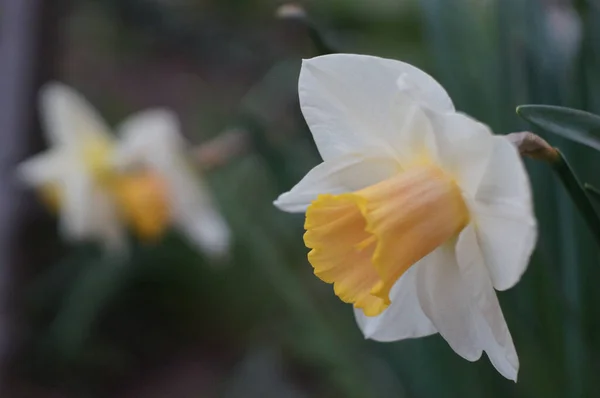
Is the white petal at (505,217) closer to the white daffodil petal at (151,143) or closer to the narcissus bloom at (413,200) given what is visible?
the narcissus bloom at (413,200)

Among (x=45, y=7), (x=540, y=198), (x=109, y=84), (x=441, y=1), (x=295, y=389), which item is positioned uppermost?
(x=45, y=7)

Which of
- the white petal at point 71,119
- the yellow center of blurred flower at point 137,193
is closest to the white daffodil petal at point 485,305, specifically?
the yellow center of blurred flower at point 137,193

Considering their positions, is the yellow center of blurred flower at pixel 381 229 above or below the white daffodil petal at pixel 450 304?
above

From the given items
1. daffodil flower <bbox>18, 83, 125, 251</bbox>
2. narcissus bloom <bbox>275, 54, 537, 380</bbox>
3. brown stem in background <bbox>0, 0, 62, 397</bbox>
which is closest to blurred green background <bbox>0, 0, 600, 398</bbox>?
brown stem in background <bbox>0, 0, 62, 397</bbox>

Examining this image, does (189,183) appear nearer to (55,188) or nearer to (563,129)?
(55,188)

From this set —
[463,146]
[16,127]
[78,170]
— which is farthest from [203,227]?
[463,146]

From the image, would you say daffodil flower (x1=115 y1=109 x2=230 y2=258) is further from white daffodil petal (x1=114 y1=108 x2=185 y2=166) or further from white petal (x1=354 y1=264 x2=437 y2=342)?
white petal (x1=354 y1=264 x2=437 y2=342)

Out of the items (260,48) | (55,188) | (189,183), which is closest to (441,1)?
(189,183)
